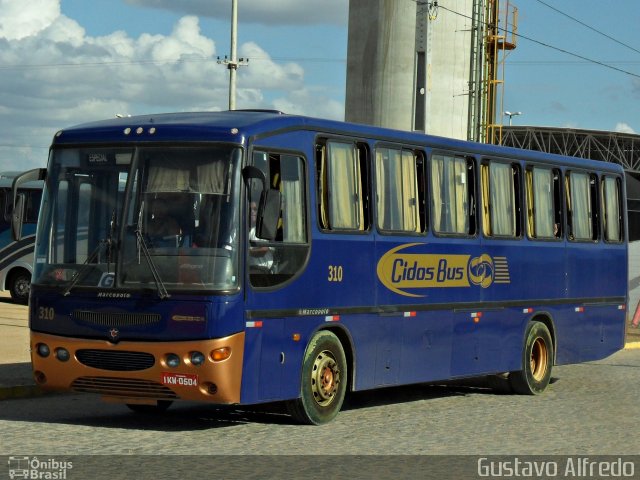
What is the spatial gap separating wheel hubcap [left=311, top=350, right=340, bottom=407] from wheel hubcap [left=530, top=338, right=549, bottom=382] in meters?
5.01

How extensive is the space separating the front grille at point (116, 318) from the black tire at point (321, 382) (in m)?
1.69

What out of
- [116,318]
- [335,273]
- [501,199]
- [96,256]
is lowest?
[116,318]

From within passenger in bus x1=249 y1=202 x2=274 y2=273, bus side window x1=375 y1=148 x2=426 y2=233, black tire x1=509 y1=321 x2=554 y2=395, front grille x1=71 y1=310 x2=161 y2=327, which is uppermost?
bus side window x1=375 y1=148 x2=426 y2=233

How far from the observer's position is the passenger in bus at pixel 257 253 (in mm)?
12281

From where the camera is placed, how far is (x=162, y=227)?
12.2 metres

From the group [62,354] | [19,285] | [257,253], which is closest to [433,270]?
[257,253]

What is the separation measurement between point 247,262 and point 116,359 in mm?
1490

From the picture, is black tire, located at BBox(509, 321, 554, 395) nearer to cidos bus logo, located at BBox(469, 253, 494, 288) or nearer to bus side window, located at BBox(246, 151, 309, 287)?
cidos bus logo, located at BBox(469, 253, 494, 288)

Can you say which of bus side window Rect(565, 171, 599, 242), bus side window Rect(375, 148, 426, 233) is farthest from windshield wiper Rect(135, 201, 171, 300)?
bus side window Rect(565, 171, 599, 242)

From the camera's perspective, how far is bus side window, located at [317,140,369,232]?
13445 mm

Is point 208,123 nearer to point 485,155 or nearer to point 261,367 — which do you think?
point 261,367

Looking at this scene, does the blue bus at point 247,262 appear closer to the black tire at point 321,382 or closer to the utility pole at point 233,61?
the black tire at point 321,382

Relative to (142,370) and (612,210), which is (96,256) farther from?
(612,210)

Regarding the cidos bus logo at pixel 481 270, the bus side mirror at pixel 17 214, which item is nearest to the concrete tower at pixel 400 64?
the cidos bus logo at pixel 481 270
